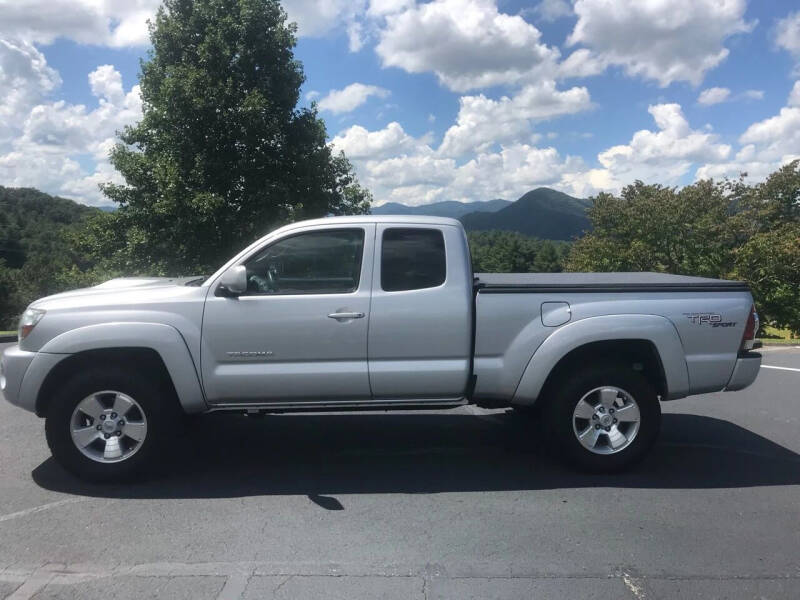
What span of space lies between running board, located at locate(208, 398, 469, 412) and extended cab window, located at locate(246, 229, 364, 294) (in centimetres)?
84

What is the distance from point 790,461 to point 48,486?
19.5 feet

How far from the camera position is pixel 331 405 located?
5.10 m

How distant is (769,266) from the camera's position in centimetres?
2717

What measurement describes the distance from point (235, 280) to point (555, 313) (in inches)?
93.2

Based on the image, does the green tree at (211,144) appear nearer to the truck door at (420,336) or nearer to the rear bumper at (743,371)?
the truck door at (420,336)

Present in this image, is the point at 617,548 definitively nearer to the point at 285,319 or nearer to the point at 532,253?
the point at 285,319

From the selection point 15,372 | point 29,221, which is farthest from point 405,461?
point 29,221

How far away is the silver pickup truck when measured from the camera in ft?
16.3

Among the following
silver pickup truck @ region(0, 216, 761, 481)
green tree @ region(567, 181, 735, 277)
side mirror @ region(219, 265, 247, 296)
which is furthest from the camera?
green tree @ region(567, 181, 735, 277)

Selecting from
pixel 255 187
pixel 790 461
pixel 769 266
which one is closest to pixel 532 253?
pixel 769 266

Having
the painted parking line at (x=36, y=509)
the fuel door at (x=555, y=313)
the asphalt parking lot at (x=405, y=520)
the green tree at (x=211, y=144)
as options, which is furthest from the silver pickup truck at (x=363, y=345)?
the green tree at (x=211, y=144)

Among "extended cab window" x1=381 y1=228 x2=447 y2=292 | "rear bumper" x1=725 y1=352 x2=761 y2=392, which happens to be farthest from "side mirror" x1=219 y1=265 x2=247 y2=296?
"rear bumper" x1=725 y1=352 x2=761 y2=392

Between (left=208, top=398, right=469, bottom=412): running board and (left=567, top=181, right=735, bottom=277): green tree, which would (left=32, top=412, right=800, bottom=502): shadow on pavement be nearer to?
(left=208, top=398, right=469, bottom=412): running board

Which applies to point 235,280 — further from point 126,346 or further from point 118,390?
point 118,390
